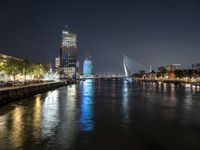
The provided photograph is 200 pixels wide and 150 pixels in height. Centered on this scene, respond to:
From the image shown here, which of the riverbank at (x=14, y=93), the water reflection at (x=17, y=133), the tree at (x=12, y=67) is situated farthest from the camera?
the tree at (x=12, y=67)

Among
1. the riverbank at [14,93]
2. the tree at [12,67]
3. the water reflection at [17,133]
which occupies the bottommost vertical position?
the water reflection at [17,133]

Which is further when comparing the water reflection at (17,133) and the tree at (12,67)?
the tree at (12,67)

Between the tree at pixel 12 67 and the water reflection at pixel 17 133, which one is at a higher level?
the tree at pixel 12 67

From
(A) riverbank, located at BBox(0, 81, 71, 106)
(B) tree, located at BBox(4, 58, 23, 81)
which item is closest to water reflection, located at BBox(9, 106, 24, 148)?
(A) riverbank, located at BBox(0, 81, 71, 106)

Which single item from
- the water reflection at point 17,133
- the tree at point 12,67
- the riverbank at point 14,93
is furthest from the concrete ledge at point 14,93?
the tree at point 12,67

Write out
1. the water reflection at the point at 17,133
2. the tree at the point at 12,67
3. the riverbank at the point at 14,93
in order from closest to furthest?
the water reflection at the point at 17,133 → the riverbank at the point at 14,93 → the tree at the point at 12,67

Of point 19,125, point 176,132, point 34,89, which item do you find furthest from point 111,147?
point 34,89

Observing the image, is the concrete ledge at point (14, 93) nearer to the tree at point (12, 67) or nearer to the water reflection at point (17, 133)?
the water reflection at point (17, 133)

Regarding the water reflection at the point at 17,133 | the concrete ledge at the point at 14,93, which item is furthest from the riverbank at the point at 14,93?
the water reflection at the point at 17,133

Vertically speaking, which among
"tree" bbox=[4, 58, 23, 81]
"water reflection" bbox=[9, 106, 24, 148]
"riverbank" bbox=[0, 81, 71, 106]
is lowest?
"water reflection" bbox=[9, 106, 24, 148]

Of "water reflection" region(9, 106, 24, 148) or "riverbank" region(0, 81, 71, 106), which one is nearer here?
"water reflection" region(9, 106, 24, 148)

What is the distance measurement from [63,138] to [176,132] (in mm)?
7028

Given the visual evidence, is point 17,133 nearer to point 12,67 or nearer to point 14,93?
point 14,93

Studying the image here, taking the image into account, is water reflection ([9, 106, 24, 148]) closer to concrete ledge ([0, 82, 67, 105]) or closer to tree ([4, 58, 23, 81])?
concrete ledge ([0, 82, 67, 105])
